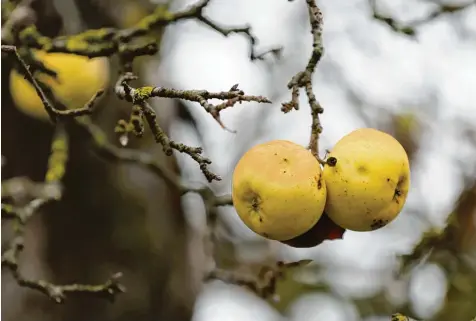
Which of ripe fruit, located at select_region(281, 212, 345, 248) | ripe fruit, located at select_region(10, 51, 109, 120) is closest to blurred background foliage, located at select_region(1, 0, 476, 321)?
ripe fruit, located at select_region(10, 51, 109, 120)

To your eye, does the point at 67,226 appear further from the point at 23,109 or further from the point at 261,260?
the point at 261,260

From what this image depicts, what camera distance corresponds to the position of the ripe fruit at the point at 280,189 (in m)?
1.65

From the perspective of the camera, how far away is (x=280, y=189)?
65.4 inches

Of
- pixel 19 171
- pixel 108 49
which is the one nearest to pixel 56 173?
pixel 108 49

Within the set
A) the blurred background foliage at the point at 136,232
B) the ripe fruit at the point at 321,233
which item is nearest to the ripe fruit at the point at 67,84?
the blurred background foliage at the point at 136,232

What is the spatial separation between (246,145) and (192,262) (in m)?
1.20

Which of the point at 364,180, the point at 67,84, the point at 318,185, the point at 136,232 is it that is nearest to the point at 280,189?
the point at 318,185

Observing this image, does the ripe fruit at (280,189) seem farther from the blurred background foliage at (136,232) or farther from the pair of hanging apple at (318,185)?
the blurred background foliage at (136,232)

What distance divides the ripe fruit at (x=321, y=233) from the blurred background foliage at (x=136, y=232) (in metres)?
A: 1.56

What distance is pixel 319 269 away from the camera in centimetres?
494

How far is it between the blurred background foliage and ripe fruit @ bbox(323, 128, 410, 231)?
1.63m

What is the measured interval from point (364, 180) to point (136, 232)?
2.79m

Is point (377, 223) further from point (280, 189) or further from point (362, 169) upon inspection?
point (280, 189)

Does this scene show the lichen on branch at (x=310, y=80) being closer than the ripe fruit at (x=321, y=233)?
Yes
